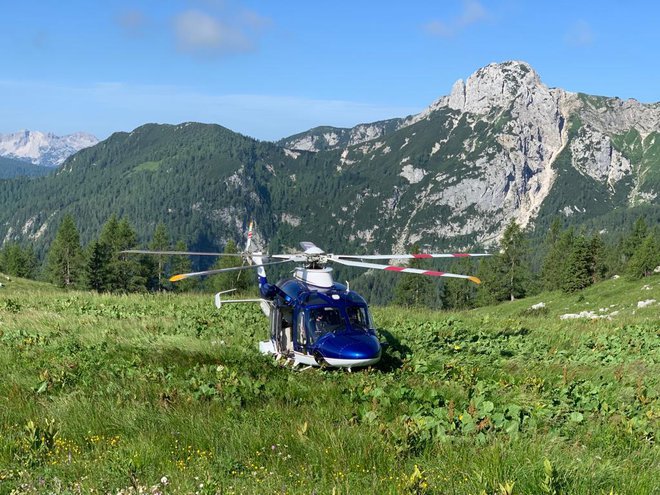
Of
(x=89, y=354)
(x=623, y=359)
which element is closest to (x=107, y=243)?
(x=89, y=354)

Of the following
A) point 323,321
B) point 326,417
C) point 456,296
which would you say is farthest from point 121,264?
point 326,417

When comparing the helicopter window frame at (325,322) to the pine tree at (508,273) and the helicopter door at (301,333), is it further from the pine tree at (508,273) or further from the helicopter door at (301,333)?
the pine tree at (508,273)

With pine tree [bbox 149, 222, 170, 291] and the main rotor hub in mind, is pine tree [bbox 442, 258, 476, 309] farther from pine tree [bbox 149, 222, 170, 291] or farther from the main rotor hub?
the main rotor hub

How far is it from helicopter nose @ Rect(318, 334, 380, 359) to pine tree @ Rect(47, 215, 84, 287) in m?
76.0

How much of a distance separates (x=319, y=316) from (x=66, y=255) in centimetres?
7861

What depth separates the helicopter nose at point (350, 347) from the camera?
36.9 feet

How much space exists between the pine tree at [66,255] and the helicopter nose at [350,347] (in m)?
76.0

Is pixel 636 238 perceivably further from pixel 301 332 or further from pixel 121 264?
pixel 301 332

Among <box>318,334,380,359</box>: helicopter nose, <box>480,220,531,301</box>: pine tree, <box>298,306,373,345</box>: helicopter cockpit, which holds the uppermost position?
<box>298,306,373,345</box>: helicopter cockpit

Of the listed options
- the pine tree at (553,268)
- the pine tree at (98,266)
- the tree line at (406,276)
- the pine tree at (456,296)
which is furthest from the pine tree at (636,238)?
the pine tree at (98,266)

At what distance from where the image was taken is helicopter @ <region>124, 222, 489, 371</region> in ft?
37.2

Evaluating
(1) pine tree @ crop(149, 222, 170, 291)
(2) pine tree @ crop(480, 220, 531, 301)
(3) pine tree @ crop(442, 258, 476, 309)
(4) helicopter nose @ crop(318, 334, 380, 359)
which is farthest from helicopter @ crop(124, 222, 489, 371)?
(3) pine tree @ crop(442, 258, 476, 309)

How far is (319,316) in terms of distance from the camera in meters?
12.7

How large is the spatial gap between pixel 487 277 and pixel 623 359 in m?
83.2
